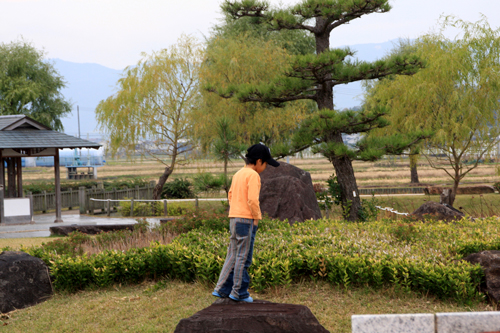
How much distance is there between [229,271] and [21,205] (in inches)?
580

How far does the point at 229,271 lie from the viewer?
202 inches

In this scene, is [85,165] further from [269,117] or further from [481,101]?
[481,101]

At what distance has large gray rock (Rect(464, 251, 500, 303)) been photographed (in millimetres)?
5590

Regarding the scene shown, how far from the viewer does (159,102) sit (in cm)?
2141

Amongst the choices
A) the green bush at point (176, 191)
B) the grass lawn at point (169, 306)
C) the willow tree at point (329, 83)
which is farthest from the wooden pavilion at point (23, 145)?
the grass lawn at point (169, 306)

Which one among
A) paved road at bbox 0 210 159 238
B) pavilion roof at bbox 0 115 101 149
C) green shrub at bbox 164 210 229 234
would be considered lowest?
paved road at bbox 0 210 159 238

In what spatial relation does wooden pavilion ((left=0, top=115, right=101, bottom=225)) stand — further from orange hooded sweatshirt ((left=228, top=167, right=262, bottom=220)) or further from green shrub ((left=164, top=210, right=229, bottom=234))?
orange hooded sweatshirt ((left=228, top=167, right=262, bottom=220))

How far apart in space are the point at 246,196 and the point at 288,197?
5711 mm

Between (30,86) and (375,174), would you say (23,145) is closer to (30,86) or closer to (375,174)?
(30,86)

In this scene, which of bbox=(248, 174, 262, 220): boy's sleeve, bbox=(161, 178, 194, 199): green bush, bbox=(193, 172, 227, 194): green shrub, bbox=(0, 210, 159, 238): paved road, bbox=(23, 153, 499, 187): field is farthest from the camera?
bbox=(23, 153, 499, 187): field

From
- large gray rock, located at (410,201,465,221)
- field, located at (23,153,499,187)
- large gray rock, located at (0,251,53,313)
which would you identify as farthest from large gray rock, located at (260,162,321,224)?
large gray rock, located at (0,251,53,313)

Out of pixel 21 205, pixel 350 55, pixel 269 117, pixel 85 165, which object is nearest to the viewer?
pixel 350 55

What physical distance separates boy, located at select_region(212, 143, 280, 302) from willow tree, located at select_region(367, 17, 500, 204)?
1412 cm

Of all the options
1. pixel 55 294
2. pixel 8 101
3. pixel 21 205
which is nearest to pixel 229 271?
pixel 55 294
